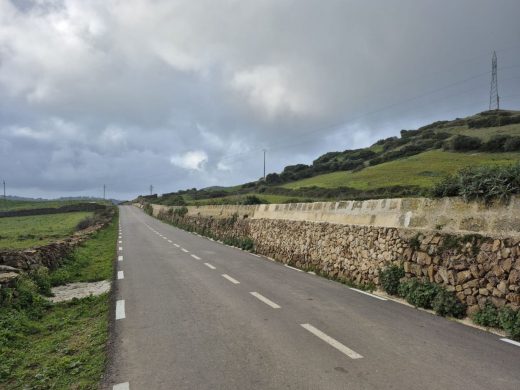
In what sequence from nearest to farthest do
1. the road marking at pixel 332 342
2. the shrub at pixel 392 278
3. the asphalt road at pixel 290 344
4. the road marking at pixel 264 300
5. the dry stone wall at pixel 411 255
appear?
the asphalt road at pixel 290 344 < the road marking at pixel 332 342 < the dry stone wall at pixel 411 255 < the road marking at pixel 264 300 < the shrub at pixel 392 278

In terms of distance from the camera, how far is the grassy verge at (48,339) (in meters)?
5.23

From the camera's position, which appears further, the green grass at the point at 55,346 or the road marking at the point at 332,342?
the road marking at the point at 332,342

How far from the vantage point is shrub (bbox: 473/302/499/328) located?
7451mm

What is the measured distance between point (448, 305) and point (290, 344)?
Result: 13.4ft

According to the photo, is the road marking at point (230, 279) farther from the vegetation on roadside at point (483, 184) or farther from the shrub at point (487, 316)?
the shrub at point (487, 316)

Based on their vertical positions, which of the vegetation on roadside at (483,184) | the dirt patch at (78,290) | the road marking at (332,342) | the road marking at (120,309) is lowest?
the dirt patch at (78,290)

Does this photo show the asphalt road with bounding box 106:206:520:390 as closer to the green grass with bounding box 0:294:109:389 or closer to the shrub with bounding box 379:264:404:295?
the green grass with bounding box 0:294:109:389

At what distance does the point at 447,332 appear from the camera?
7109 mm

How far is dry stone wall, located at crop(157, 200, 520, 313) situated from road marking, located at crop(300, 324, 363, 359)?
3.51 metres

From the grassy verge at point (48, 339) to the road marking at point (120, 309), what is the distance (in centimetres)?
22

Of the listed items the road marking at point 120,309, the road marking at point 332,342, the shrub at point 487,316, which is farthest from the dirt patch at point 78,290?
the shrub at point 487,316

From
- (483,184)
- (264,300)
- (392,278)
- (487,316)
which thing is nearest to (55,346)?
(264,300)

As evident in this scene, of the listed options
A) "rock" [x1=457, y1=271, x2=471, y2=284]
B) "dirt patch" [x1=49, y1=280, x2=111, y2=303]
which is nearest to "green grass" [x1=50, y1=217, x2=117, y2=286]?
"dirt patch" [x1=49, y1=280, x2=111, y2=303]

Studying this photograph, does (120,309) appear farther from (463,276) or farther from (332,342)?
(463,276)
